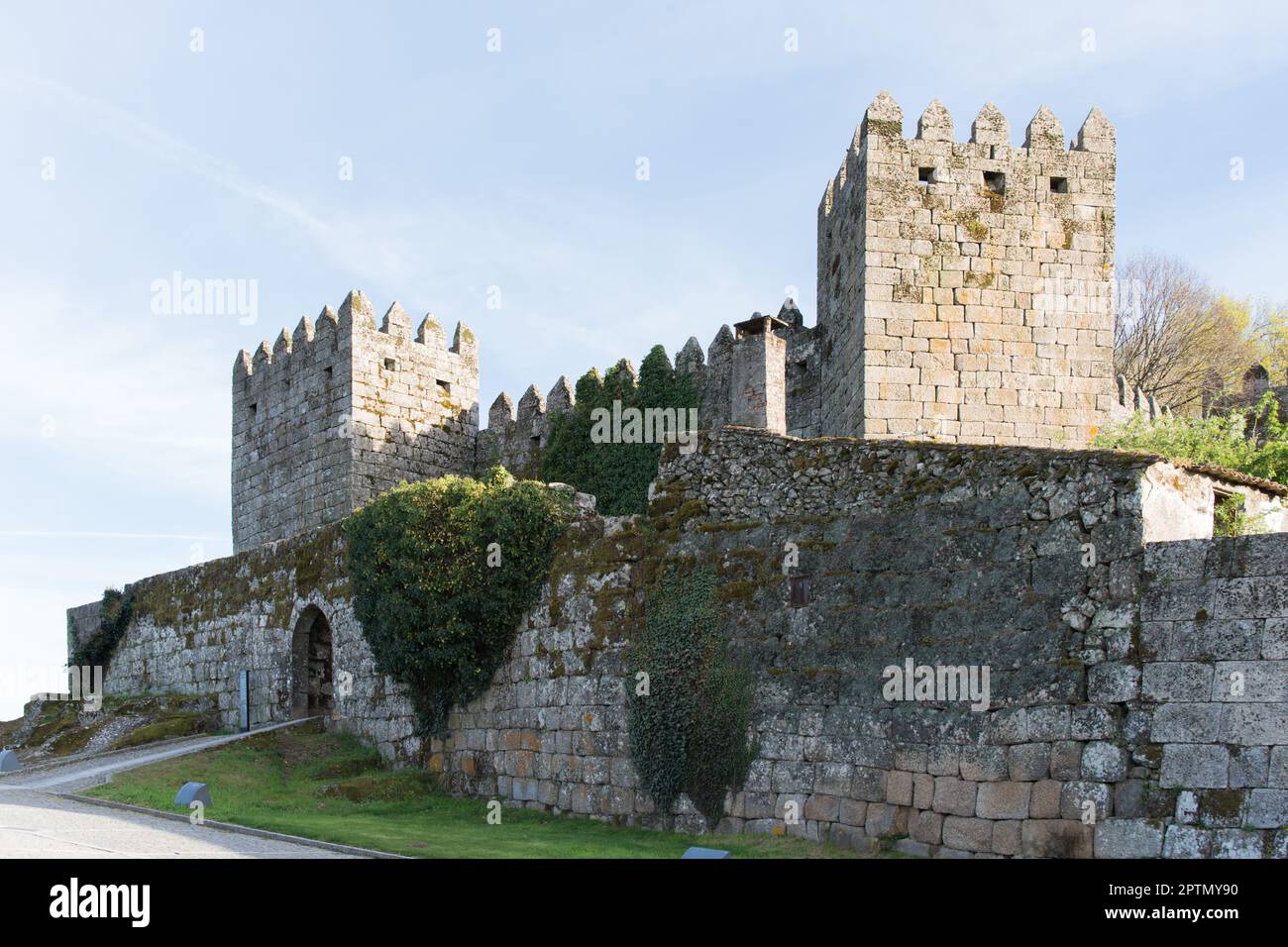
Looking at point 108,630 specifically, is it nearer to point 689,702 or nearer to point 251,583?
point 251,583

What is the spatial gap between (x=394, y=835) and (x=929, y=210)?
1230cm

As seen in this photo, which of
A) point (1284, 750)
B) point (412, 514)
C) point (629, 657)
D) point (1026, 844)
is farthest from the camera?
point (412, 514)

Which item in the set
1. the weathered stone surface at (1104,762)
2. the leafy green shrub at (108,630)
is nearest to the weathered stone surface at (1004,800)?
the weathered stone surface at (1104,762)

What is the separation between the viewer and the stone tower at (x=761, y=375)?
23984 mm

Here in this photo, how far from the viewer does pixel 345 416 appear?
29.2 metres

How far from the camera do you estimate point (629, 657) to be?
1515cm

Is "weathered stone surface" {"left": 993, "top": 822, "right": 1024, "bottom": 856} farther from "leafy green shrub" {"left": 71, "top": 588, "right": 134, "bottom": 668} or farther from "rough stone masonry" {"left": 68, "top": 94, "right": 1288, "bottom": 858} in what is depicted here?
"leafy green shrub" {"left": 71, "top": 588, "right": 134, "bottom": 668}

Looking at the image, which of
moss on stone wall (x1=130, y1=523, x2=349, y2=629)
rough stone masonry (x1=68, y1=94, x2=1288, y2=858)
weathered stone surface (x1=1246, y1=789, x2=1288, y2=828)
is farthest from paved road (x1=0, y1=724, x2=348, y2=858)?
weathered stone surface (x1=1246, y1=789, x2=1288, y2=828)

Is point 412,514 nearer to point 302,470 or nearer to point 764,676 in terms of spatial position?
point 764,676

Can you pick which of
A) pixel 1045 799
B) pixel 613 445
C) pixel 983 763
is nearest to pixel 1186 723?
pixel 1045 799

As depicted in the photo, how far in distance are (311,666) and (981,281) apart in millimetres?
12000

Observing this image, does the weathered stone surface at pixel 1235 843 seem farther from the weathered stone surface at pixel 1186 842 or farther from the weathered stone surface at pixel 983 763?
the weathered stone surface at pixel 983 763

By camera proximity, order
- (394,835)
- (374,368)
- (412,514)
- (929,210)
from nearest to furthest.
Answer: (394,835) < (412,514) < (929,210) < (374,368)

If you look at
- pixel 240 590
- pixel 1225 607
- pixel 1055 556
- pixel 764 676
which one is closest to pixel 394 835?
pixel 764 676
